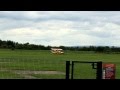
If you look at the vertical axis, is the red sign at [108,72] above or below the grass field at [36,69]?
above

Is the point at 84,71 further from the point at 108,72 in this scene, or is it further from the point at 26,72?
the point at 108,72

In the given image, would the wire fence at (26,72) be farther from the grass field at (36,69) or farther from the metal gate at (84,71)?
the metal gate at (84,71)

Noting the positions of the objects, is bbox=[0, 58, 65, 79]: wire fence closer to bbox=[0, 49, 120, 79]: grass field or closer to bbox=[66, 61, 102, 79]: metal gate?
bbox=[0, 49, 120, 79]: grass field

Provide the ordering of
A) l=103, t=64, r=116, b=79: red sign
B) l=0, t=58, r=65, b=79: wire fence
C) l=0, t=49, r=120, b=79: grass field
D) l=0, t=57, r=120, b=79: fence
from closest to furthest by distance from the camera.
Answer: l=0, t=57, r=120, b=79: fence, l=103, t=64, r=116, b=79: red sign, l=0, t=58, r=65, b=79: wire fence, l=0, t=49, r=120, b=79: grass field

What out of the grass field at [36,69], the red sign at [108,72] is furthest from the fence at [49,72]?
the red sign at [108,72]

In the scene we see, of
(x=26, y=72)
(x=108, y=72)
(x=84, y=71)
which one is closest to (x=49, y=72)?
(x=26, y=72)

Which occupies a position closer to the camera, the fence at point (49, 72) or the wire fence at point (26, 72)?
the fence at point (49, 72)

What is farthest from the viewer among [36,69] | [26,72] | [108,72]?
[36,69]

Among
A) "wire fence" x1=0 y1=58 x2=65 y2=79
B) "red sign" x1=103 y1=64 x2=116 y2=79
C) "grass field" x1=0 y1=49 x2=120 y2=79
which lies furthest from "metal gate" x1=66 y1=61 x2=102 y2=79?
"wire fence" x1=0 y1=58 x2=65 y2=79

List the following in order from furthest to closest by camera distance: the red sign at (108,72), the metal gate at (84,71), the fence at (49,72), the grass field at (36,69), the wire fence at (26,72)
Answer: the grass field at (36,69) < the wire fence at (26,72) < the red sign at (108,72) < the fence at (49,72) < the metal gate at (84,71)
